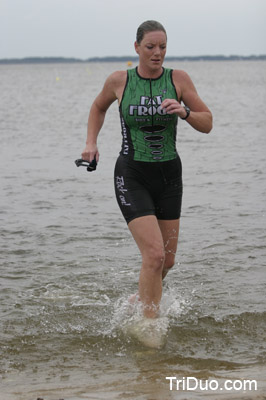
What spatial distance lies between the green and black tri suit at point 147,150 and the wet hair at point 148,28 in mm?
310

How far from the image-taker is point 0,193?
12.7m

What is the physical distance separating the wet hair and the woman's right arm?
36 cm

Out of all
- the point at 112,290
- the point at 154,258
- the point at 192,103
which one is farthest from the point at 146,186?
the point at 112,290

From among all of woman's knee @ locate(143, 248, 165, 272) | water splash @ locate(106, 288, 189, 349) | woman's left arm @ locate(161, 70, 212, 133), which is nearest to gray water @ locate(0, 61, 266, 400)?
water splash @ locate(106, 288, 189, 349)

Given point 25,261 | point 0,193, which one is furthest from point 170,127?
point 0,193

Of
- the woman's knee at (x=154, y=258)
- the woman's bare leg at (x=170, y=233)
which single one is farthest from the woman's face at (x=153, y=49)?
the woman's knee at (x=154, y=258)

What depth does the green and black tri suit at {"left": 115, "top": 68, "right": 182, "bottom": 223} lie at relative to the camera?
5383 millimetres

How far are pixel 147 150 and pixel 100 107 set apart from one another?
615 millimetres

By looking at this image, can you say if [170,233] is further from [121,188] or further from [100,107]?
[100,107]

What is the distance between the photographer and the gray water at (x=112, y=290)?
506 centimetres

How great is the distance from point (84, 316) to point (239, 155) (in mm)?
11809

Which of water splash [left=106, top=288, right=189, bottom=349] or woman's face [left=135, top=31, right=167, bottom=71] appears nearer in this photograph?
woman's face [left=135, top=31, right=167, bottom=71]

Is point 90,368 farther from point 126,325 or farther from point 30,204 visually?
point 30,204

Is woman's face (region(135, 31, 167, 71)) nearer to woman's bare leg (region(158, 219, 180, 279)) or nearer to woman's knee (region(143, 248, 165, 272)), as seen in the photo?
woman's bare leg (region(158, 219, 180, 279))
